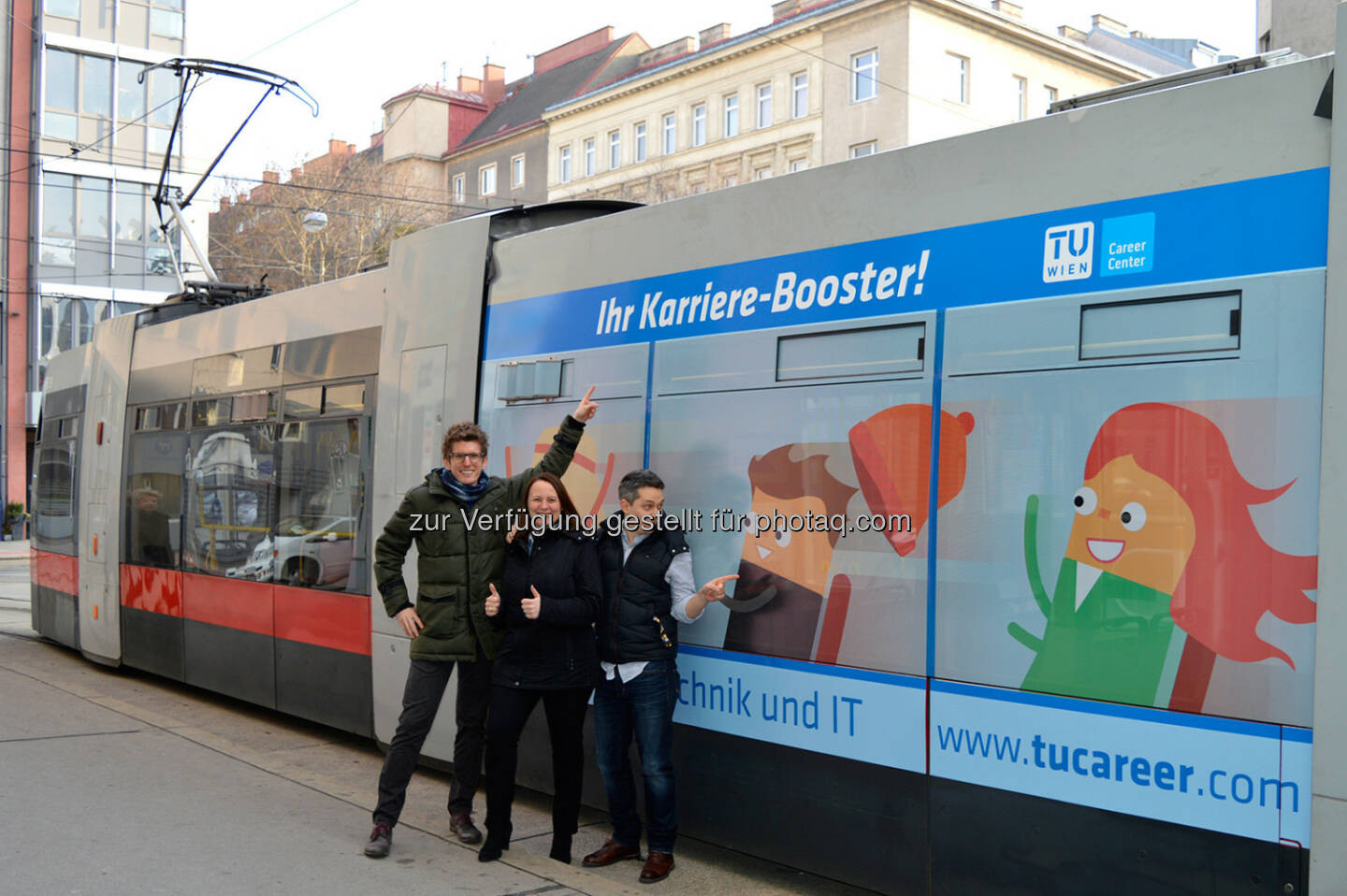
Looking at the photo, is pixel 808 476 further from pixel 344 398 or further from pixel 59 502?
pixel 59 502

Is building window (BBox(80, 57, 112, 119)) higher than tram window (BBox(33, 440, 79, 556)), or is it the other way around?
building window (BBox(80, 57, 112, 119))

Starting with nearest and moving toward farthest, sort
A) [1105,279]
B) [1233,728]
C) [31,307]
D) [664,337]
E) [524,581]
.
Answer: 1. [1233,728]
2. [1105,279]
3. [524,581]
4. [664,337]
5. [31,307]

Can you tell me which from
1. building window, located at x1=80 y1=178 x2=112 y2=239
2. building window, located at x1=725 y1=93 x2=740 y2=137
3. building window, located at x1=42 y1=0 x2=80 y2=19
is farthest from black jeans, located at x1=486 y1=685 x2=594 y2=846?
building window, located at x1=725 y1=93 x2=740 y2=137

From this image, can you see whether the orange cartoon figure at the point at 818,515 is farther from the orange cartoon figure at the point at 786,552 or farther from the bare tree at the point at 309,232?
the bare tree at the point at 309,232

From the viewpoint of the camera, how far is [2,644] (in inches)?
510

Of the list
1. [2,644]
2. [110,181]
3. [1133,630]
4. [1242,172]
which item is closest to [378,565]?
[1133,630]

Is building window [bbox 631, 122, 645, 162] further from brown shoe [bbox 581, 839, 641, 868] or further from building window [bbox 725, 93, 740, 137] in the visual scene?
brown shoe [bbox 581, 839, 641, 868]

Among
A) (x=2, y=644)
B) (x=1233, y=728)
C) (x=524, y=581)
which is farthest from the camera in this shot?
(x=2, y=644)

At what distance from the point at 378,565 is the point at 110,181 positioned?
3336 cm

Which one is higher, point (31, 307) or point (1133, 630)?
point (31, 307)

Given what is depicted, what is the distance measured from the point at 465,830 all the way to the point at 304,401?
360cm

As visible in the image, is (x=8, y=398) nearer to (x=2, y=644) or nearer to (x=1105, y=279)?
(x=2, y=644)

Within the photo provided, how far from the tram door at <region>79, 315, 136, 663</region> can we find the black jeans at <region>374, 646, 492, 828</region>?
6.11 m

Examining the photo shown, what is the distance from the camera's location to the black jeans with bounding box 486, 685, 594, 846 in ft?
17.2
